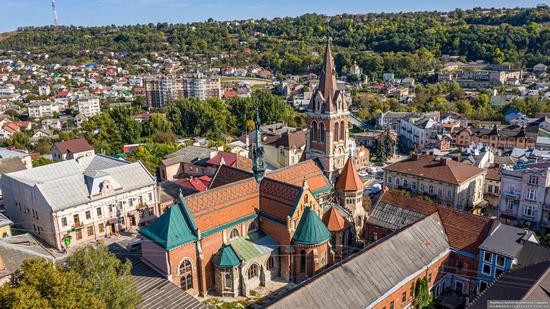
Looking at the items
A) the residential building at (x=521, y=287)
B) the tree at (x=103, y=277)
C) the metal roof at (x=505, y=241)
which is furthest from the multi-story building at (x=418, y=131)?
the tree at (x=103, y=277)

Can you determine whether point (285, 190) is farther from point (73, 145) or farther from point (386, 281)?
point (73, 145)

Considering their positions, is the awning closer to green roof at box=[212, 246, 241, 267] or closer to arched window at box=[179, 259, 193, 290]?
arched window at box=[179, 259, 193, 290]

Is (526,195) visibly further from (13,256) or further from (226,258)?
(13,256)

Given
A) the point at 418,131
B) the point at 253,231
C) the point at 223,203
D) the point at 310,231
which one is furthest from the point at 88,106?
the point at 310,231

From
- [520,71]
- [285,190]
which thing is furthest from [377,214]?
[520,71]

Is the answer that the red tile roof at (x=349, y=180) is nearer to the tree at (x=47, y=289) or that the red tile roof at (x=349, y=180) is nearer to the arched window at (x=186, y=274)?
the arched window at (x=186, y=274)

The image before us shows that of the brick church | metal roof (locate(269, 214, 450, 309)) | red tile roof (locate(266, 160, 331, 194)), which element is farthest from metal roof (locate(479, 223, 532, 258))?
red tile roof (locate(266, 160, 331, 194))
